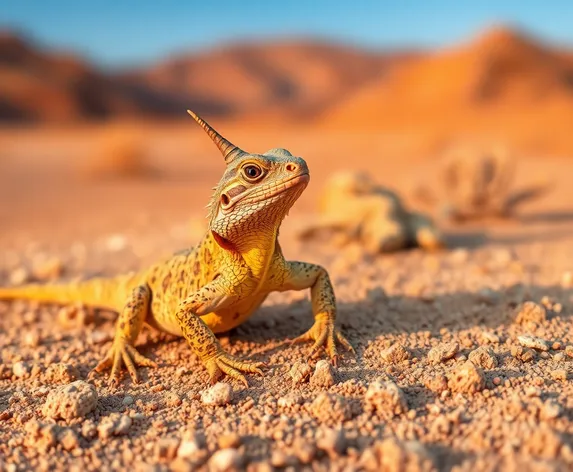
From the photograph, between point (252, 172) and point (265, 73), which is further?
point (265, 73)

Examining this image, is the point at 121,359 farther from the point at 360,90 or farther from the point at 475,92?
the point at 360,90

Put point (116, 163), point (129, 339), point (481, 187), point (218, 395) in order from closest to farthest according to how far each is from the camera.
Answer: point (218, 395) < point (129, 339) < point (481, 187) < point (116, 163)

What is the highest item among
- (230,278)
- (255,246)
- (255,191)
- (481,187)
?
(255,191)

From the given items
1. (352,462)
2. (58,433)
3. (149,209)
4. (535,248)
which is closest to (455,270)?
(535,248)

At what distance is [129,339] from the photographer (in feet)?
12.7

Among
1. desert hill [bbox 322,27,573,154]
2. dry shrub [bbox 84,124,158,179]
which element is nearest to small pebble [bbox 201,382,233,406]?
dry shrub [bbox 84,124,158,179]

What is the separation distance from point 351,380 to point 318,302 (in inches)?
30.3

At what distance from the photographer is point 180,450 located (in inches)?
102

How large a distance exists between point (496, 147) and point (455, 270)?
4.43 meters

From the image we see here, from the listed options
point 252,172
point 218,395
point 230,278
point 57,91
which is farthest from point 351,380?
point 57,91

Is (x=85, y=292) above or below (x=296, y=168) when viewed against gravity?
below

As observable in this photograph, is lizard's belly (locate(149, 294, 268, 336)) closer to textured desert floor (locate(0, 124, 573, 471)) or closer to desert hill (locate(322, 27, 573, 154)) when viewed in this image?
textured desert floor (locate(0, 124, 573, 471))

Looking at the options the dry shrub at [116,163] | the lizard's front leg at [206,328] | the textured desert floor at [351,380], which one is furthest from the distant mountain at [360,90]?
the lizard's front leg at [206,328]

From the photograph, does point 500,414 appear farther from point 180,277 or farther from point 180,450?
point 180,277
